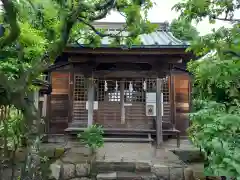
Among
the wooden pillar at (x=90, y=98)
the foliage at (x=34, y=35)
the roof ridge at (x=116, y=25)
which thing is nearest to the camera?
the foliage at (x=34, y=35)

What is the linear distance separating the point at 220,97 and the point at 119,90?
6.63m

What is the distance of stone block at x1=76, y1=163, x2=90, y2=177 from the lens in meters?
7.12

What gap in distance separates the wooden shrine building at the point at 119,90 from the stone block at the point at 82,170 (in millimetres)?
2075

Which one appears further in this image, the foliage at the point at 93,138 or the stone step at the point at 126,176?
the foliage at the point at 93,138

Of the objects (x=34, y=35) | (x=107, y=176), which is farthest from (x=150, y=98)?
(x=34, y=35)

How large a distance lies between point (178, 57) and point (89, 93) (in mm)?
3393

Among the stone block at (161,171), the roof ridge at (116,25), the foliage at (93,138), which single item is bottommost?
the stone block at (161,171)

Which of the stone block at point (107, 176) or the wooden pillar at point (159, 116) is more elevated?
the wooden pillar at point (159, 116)

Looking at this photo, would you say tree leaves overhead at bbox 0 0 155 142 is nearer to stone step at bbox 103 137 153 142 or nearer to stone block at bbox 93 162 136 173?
stone block at bbox 93 162 136 173

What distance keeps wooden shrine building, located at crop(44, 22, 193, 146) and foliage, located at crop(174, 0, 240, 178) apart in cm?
450

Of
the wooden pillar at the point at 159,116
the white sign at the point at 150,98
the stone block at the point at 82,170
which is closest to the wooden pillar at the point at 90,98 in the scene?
the white sign at the point at 150,98

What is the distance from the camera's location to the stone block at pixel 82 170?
7.12 m

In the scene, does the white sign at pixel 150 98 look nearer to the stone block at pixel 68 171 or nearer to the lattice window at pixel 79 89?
the lattice window at pixel 79 89

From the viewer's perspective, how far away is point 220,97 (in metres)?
3.62
